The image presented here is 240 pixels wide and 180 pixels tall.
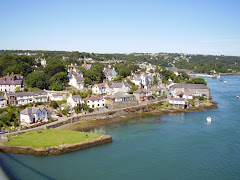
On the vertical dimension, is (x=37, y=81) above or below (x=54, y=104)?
above

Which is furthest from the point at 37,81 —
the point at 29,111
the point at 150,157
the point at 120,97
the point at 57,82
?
the point at 150,157

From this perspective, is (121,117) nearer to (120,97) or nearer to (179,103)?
(120,97)

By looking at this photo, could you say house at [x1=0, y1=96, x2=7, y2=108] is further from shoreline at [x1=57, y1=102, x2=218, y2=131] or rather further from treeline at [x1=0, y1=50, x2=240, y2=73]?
treeline at [x1=0, y1=50, x2=240, y2=73]

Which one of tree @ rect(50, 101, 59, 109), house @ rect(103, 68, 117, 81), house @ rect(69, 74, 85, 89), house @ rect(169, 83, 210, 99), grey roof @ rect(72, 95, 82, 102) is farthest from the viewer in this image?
house @ rect(103, 68, 117, 81)

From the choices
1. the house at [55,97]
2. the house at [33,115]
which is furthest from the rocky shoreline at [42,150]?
the house at [55,97]

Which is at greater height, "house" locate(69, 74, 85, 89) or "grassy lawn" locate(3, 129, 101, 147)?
"house" locate(69, 74, 85, 89)

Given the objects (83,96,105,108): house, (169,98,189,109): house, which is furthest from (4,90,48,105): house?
(169,98,189,109): house

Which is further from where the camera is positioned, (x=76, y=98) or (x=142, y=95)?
(x=142, y=95)
